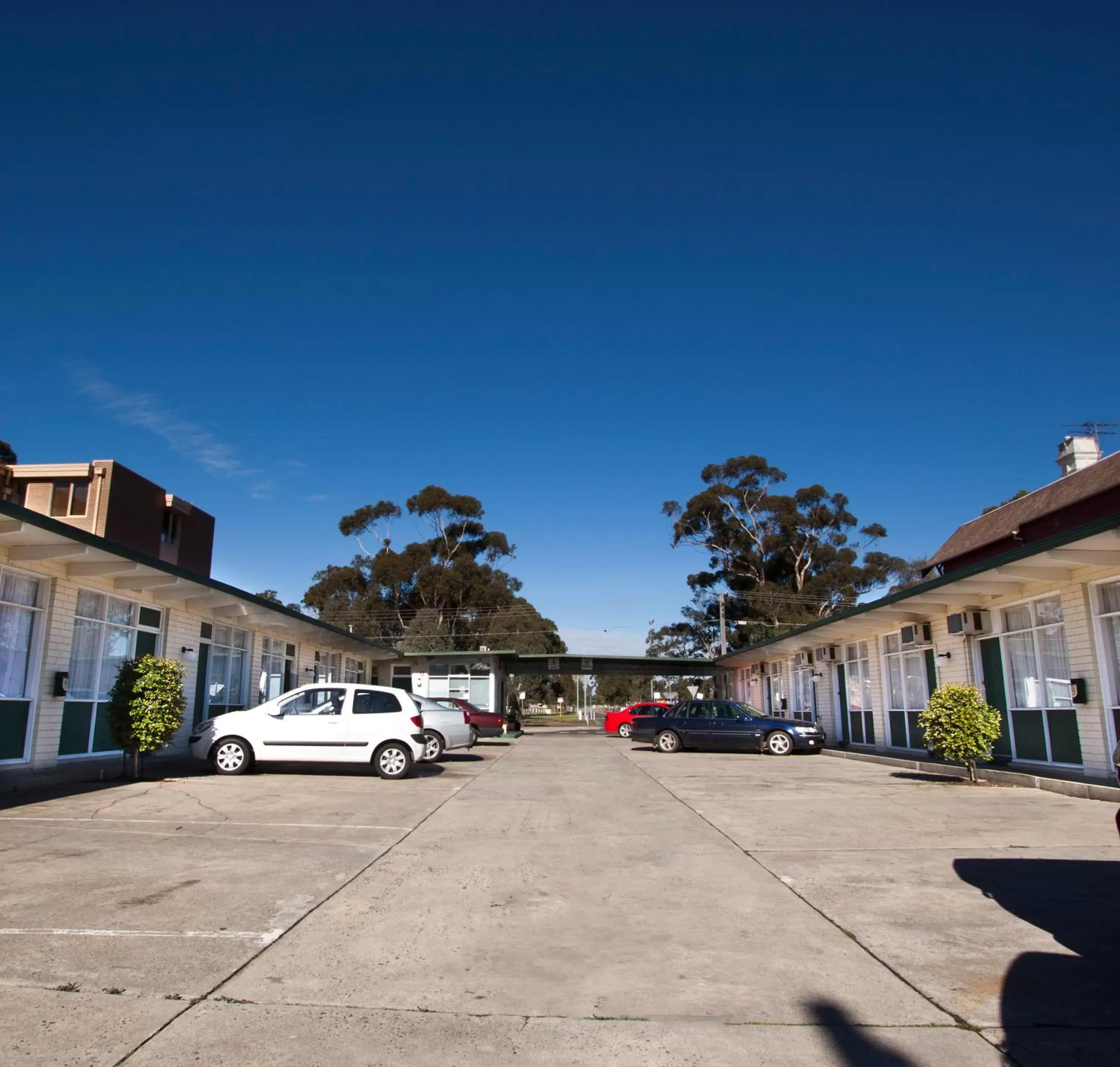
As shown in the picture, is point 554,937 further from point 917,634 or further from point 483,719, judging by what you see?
point 483,719

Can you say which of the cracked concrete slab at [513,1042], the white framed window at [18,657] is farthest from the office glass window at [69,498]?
the cracked concrete slab at [513,1042]

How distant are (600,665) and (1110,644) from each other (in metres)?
39.5

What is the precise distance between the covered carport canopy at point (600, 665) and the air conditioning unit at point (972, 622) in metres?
28.9

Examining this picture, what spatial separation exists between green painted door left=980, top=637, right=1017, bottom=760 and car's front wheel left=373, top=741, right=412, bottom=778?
34.6 ft

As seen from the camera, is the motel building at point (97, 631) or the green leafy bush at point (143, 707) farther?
the green leafy bush at point (143, 707)

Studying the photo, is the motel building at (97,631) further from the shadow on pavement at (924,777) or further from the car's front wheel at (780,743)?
the shadow on pavement at (924,777)

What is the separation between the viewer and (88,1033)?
3.88 meters

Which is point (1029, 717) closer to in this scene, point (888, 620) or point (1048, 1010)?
point (888, 620)

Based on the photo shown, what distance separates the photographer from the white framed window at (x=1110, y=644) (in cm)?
1300

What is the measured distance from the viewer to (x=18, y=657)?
12961mm

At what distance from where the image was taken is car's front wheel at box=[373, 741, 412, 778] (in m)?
15.3

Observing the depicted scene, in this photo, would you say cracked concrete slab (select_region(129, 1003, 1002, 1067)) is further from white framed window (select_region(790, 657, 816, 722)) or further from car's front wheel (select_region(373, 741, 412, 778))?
white framed window (select_region(790, 657, 816, 722))

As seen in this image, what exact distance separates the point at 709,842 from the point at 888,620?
46.1 feet

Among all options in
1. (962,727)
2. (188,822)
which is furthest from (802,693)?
(188,822)
